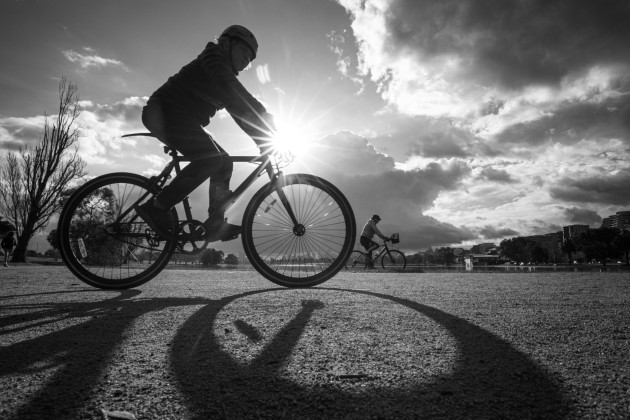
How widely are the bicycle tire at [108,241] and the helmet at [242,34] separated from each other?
6.07 feet

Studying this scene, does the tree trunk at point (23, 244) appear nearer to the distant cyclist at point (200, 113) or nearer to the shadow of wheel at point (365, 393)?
the distant cyclist at point (200, 113)

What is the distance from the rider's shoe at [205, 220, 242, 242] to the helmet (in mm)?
1891

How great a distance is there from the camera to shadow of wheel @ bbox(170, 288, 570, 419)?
973mm

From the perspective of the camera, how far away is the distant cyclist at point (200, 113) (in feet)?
11.8

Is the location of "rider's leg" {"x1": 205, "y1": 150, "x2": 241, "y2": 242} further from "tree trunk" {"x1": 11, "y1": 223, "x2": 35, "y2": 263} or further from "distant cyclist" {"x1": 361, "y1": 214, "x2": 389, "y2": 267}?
"tree trunk" {"x1": 11, "y1": 223, "x2": 35, "y2": 263}

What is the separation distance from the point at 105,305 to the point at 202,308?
0.84m

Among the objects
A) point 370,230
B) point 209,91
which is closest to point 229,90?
point 209,91

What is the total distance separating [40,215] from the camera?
84.5 feet

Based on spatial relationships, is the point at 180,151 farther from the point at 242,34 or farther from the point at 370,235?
the point at 370,235

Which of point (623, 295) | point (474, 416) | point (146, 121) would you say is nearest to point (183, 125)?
point (146, 121)

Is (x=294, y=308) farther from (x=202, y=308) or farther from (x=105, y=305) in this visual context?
(x=105, y=305)

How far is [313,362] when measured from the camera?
4.48 feet

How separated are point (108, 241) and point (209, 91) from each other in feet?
7.30

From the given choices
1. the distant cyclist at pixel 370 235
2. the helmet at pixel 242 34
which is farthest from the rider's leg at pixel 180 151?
the distant cyclist at pixel 370 235
